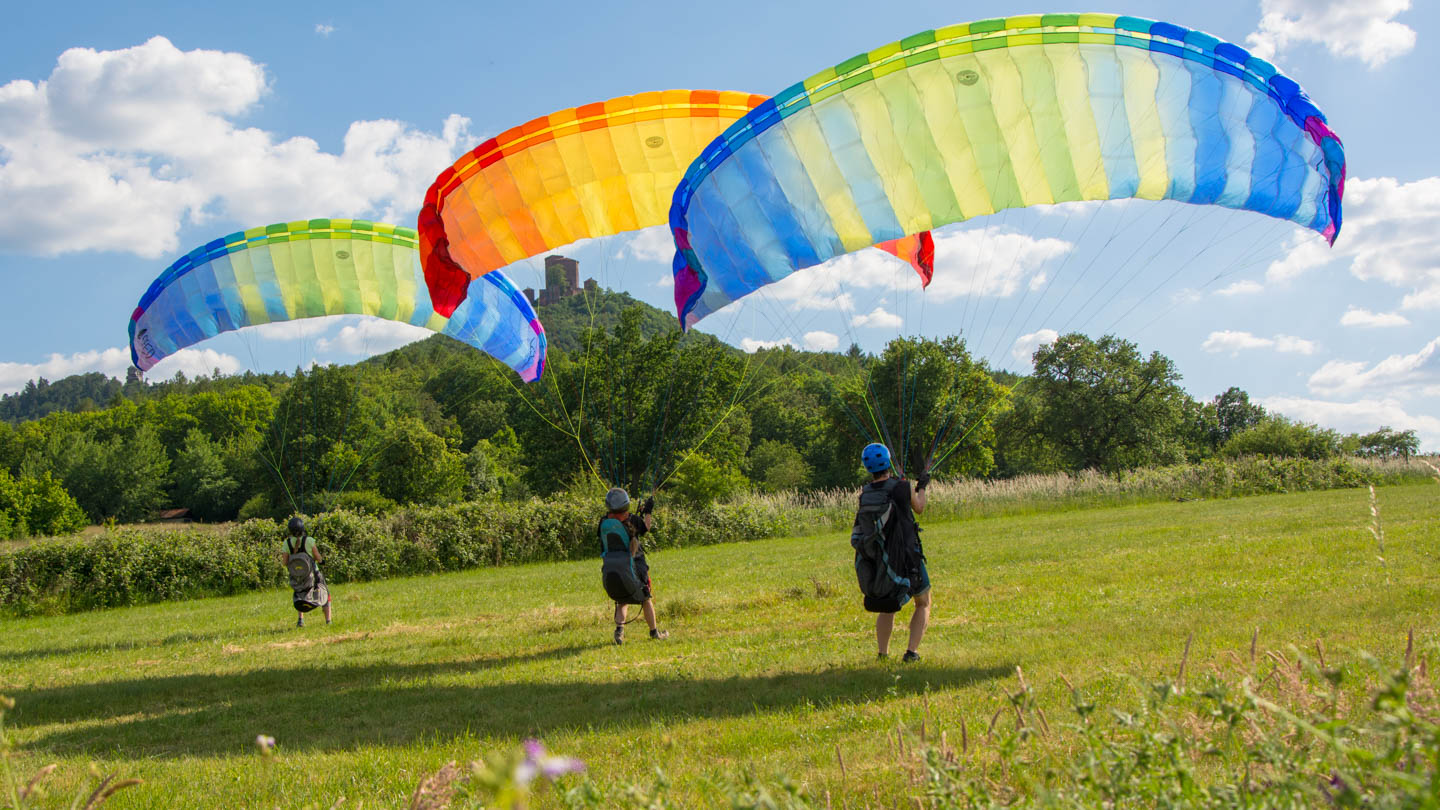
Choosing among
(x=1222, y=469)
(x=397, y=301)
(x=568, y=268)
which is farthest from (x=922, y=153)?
(x=568, y=268)

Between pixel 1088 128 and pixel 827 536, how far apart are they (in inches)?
657

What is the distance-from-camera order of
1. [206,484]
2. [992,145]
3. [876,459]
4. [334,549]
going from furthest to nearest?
[206,484], [334,549], [992,145], [876,459]

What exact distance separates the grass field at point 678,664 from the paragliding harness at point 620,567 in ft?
1.80

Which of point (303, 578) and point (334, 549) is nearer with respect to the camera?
point (303, 578)

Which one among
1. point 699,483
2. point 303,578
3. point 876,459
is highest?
point 876,459

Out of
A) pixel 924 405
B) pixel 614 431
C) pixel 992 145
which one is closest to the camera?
pixel 992 145

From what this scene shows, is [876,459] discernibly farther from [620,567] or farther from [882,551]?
[620,567]

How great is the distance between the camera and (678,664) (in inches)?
284

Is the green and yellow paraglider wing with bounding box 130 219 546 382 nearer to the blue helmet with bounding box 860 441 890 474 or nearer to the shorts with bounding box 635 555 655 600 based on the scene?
the shorts with bounding box 635 555 655 600

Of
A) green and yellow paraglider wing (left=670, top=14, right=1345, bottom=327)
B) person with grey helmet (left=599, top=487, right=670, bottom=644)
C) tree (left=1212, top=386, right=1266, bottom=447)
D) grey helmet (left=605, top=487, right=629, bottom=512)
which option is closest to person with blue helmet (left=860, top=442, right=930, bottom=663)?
green and yellow paraglider wing (left=670, top=14, right=1345, bottom=327)

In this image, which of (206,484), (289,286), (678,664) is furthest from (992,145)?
(206,484)

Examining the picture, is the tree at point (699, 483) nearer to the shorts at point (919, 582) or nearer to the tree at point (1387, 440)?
the shorts at point (919, 582)

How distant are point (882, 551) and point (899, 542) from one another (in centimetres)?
14

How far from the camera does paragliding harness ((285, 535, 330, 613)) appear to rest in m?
11.2
